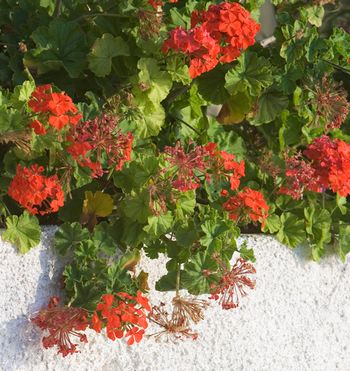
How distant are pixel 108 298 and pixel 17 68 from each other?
994mm

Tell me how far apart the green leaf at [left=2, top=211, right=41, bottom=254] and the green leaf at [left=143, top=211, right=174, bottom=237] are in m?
0.36

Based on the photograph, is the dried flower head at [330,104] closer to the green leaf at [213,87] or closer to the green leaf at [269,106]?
the green leaf at [269,106]

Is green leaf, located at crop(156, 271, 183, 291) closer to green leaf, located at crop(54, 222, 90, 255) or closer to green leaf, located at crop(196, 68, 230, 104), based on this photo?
green leaf, located at crop(54, 222, 90, 255)

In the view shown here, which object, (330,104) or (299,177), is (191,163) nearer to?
(299,177)

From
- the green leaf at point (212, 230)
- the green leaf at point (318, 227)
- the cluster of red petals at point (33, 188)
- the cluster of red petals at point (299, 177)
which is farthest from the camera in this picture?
the green leaf at point (318, 227)

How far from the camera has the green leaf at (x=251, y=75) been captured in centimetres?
297

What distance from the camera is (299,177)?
9.18 ft

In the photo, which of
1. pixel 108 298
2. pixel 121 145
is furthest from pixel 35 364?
pixel 121 145

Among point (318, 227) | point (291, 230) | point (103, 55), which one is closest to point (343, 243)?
point (318, 227)

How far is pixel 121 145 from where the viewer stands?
2.44 m

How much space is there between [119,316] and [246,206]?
0.61 m

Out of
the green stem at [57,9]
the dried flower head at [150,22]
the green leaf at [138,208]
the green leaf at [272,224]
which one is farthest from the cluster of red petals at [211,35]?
the green leaf at [272,224]

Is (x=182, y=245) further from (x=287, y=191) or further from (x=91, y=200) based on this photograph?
(x=287, y=191)

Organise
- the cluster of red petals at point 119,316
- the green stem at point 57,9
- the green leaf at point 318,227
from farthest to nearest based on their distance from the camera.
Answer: the green leaf at point 318,227
the green stem at point 57,9
the cluster of red petals at point 119,316
